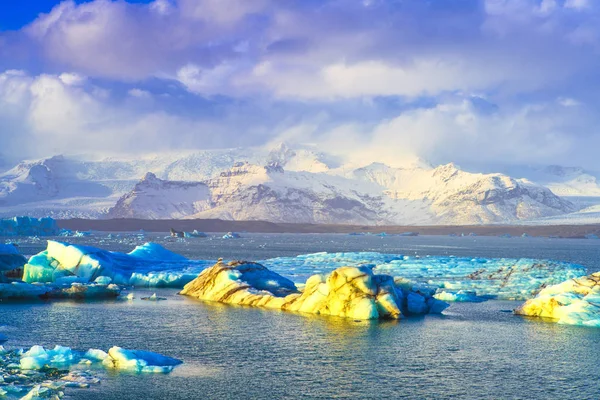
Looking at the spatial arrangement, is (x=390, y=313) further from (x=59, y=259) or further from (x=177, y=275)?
(x=59, y=259)

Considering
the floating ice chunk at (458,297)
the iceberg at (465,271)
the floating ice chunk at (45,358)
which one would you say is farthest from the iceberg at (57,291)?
the floating ice chunk at (458,297)

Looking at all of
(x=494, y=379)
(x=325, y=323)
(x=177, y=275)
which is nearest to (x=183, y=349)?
(x=325, y=323)

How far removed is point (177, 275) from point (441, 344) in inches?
1084

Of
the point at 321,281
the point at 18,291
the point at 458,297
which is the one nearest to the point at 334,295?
the point at 321,281

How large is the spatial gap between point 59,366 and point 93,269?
26.9m

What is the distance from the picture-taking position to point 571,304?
35.5 m

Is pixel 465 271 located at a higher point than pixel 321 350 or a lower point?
higher

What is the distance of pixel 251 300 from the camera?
136ft

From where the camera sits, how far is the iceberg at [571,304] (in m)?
34.4

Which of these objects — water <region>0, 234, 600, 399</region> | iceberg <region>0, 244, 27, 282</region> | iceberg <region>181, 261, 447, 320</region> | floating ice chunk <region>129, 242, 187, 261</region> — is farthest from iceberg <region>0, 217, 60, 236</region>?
water <region>0, 234, 600, 399</region>

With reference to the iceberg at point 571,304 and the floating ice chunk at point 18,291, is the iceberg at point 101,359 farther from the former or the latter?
the iceberg at point 571,304

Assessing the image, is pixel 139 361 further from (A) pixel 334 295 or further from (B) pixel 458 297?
(B) pixel 458 297

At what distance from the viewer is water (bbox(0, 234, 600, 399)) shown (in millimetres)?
22078

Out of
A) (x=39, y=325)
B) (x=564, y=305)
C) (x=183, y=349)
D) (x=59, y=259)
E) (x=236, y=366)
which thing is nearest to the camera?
(x=236, y=366)
